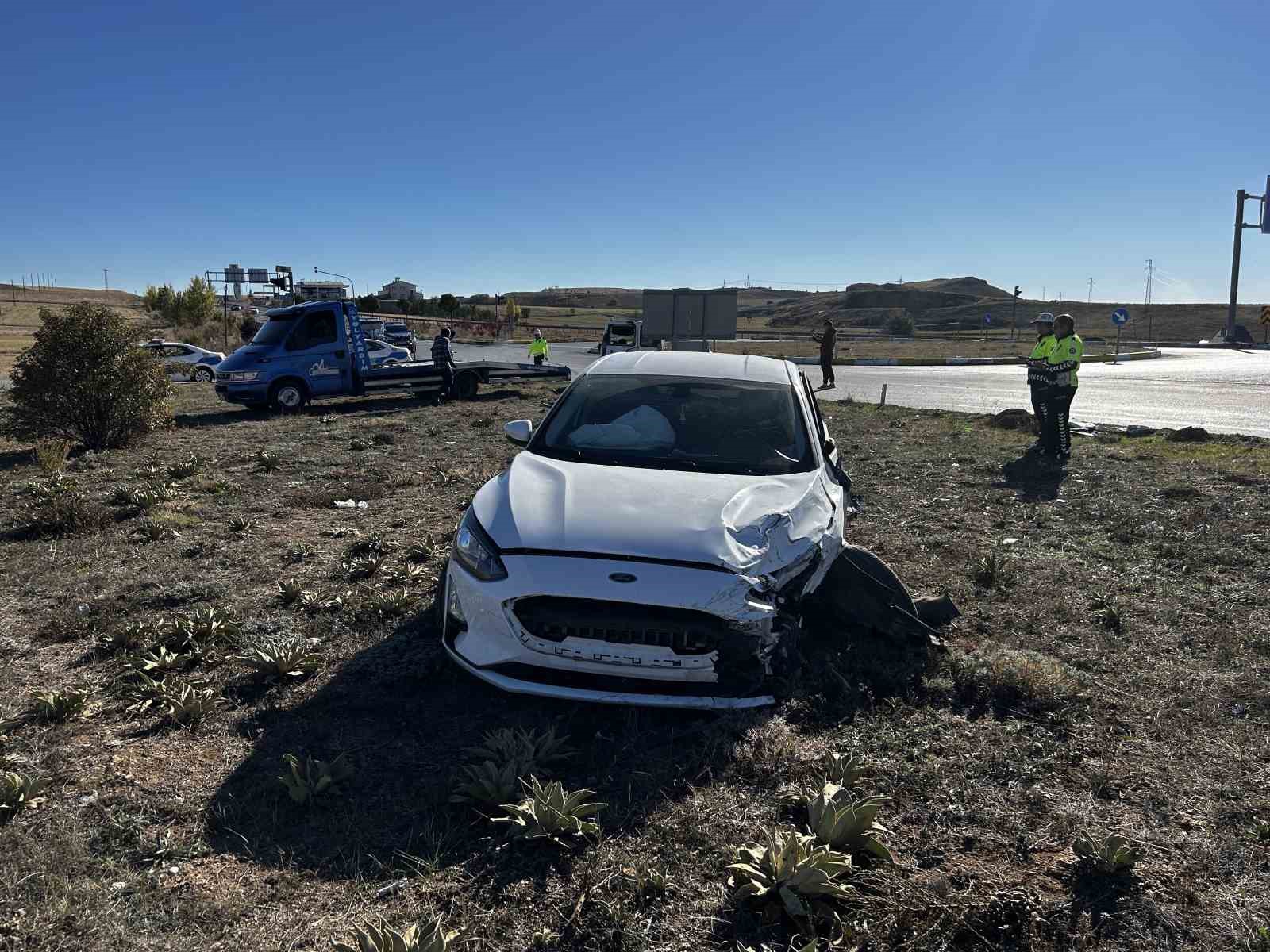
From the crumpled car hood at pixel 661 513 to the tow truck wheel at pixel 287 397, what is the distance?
41.8 ft

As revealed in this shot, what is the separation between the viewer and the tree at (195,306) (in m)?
51.2

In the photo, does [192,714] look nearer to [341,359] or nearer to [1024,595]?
[1024,595]

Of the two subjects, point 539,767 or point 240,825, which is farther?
point 539,767

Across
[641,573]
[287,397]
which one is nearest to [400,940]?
[641,573]

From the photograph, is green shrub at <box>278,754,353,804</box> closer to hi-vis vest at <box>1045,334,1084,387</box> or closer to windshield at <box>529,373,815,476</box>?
windshield at <box>529,373,815,476</box>

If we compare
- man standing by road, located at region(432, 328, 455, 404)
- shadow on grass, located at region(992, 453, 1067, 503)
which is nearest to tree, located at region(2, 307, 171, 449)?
man standing by road, located at region(432, 328, 455, 404)

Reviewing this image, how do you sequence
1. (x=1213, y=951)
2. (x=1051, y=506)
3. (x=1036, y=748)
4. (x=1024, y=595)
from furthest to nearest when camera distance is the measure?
(x=1051, y=506) < (x=1024, y=595) < (x=1036, y=748) < (x=1213, y=951)

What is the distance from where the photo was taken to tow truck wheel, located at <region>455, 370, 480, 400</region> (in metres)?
17.9

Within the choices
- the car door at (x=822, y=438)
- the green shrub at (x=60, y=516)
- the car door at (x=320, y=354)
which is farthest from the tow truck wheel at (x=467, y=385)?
the car door at (x=822, y=438)

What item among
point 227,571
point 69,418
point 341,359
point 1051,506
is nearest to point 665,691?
point 227,571

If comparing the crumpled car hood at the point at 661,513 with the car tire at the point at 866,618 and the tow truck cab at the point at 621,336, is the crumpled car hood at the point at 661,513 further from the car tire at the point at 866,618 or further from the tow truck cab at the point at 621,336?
the tow truck cab at the point at 621,336

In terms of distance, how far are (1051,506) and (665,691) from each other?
5.89m

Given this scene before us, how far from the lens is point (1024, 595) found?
5250 mm

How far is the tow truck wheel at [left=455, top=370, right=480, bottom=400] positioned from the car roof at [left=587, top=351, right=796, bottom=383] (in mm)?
12585
